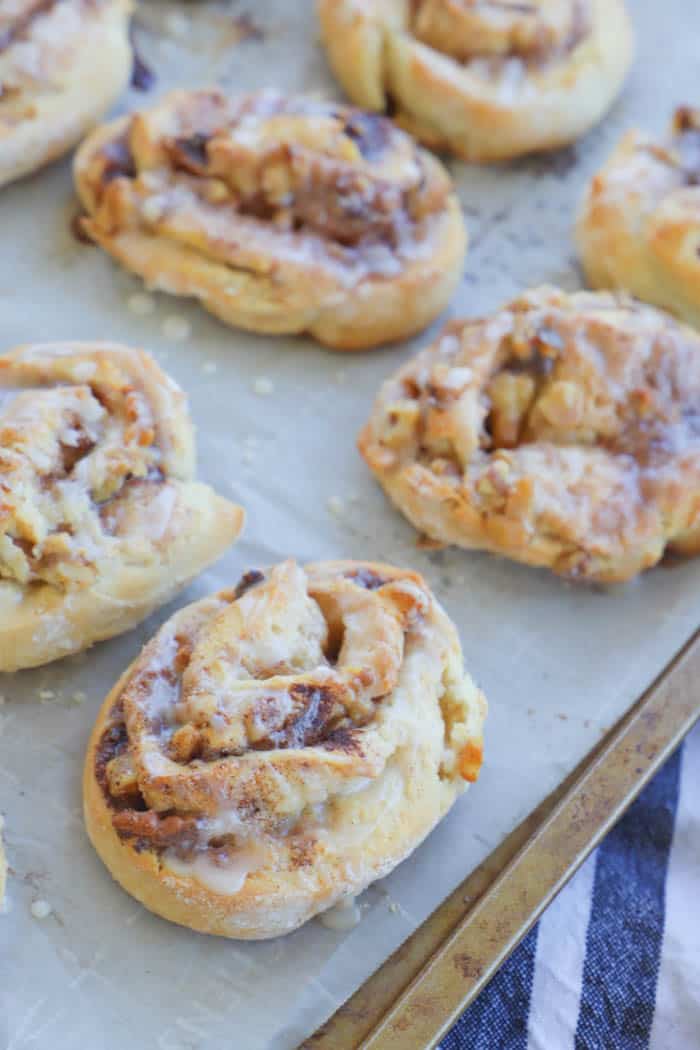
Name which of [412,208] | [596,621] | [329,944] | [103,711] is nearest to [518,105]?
[412,208]

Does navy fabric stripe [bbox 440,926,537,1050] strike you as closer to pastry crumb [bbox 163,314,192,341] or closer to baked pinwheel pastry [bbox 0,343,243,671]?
baked pinwheel pastry [bbox 0,343,243,671]

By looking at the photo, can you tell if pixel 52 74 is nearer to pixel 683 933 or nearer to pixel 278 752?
pixel 278 752

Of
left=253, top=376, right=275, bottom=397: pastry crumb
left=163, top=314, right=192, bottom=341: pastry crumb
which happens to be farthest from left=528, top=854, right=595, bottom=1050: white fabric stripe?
left=163, top=314, right=192, bottom=341: pastry crumb

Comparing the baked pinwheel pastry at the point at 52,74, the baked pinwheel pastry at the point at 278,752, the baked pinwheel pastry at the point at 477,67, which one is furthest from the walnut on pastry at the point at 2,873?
the baked pinwheel pastry at the point at 477,67

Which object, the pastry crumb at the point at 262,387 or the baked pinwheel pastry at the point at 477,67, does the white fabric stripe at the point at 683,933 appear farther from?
the baked pinwheel pastry at the point at 477,67

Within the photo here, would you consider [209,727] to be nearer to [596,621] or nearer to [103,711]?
[103,711]
